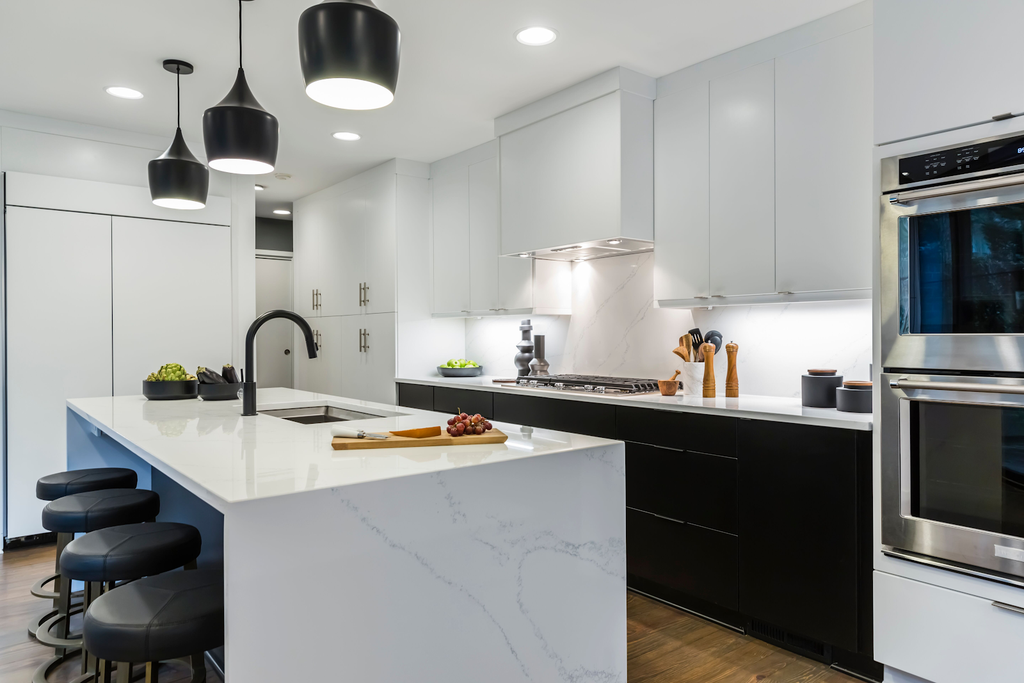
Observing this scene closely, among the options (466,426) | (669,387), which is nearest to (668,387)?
(669,387)

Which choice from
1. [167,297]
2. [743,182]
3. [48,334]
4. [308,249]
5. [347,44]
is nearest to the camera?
[347,44]

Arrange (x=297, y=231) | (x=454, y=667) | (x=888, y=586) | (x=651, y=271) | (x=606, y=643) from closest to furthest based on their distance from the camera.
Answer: (x=454, y=667) < (x=606, y=643) < (x=888, y=586) < (x=651, y=271) < (x=297, y=231)

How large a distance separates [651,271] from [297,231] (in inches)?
151

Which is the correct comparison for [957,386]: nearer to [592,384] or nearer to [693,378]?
[693,378]

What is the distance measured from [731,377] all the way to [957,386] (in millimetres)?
1210

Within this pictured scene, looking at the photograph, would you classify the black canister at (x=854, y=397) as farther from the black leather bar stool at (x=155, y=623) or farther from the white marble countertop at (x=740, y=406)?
Answer: the black leather bar stool at (x=155, y=623)

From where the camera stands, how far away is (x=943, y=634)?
2020 mm

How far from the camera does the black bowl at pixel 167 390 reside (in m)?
3.20

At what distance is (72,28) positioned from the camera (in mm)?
2812

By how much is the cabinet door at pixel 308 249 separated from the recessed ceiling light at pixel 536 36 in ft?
10.6

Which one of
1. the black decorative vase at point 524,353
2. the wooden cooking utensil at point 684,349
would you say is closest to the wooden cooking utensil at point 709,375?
the wooden cooking utensil at point 684,349

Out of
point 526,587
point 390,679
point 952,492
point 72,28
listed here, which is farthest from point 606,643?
point 72,28

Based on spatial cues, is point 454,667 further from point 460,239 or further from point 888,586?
point 460,239

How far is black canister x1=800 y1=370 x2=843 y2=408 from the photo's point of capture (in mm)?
2639
